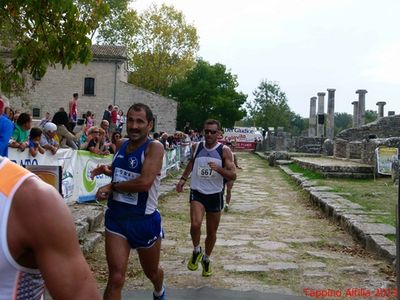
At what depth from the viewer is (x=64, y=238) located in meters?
1.48

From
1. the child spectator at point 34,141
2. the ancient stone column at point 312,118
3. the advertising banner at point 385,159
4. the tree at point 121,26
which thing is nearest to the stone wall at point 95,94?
the tree at point 121,26

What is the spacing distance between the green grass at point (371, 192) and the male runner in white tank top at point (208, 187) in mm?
3243

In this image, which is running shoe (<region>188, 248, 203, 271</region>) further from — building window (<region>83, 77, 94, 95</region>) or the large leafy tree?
the large leafy tree

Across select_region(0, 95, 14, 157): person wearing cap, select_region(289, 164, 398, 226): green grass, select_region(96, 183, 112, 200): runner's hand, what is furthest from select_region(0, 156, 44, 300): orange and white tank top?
select_region(289, 164, 398, 226): green grass

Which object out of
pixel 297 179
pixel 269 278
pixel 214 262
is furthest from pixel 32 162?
pixel 297 179

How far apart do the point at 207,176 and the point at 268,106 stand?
67.0 metres

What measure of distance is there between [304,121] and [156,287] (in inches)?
3824

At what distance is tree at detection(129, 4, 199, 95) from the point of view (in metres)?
48.5

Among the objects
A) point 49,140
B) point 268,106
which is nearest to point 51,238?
point 49,140

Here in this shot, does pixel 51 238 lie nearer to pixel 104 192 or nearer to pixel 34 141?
pixel 104 192

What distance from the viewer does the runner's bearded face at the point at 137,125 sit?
4473 mm

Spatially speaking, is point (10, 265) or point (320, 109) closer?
point (10, 265)

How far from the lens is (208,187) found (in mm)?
6434

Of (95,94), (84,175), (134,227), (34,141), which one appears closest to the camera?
(134,227)
